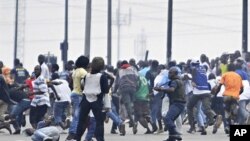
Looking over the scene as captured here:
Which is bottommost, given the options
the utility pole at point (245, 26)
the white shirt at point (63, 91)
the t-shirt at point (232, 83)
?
the white shirt at point (63, 91)

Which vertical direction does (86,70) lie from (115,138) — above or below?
above

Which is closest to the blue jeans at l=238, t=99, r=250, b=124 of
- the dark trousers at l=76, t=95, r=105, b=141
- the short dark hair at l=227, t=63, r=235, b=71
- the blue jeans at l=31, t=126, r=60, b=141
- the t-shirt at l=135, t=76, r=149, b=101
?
the short dark hair at l=227, t=63, r=235, b=71

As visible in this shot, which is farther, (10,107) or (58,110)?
(10,107)

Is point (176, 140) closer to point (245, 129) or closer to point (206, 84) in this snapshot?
point (206, 84)

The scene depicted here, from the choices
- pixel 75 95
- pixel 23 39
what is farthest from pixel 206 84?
pixel 23 39

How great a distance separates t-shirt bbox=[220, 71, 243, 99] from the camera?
27706 millimetres

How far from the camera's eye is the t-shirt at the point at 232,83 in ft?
90.9

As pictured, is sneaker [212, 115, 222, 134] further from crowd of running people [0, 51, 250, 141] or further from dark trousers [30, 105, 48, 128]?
dark trousers [30, 105, 48, 128]

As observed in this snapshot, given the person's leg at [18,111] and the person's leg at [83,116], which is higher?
the person's leg at [83,116]

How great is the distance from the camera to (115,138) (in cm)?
2816

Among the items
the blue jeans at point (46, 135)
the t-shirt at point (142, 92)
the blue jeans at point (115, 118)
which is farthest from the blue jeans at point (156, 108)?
the blue jeans at point (46, 135)

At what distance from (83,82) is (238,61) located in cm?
675

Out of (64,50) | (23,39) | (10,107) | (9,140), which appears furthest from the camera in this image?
(23,39)

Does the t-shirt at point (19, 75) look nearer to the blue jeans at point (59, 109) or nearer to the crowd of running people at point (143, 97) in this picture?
the crowd of running people at point (143, 97)
